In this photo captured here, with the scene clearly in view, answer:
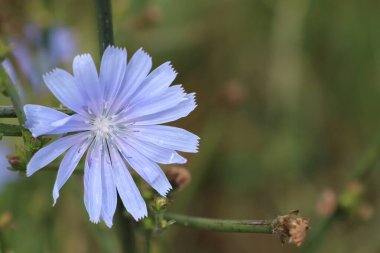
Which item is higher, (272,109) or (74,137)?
(272,109)

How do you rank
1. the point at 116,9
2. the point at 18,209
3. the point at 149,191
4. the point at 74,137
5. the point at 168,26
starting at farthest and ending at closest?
the point at 168,26, the point at 18,209, the point at 116,9, the point at 149,191, the point at 74,137

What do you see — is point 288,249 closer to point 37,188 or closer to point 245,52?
point 245,52

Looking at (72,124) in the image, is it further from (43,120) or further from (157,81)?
(157,81)

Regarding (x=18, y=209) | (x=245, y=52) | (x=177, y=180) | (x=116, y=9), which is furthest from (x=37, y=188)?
(x=245, y=52)

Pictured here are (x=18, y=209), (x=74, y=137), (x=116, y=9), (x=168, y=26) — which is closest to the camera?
(x=74, y=137)

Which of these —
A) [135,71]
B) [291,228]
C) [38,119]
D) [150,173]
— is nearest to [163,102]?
[135,71]

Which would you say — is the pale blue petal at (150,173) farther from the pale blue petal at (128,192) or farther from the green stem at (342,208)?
the green stem at (342,208)

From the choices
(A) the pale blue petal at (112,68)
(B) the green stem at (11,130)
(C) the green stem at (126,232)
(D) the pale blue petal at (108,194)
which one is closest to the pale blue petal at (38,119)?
(B) the green stem at (11,130)

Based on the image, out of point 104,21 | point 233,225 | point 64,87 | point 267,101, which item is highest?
point 267,101
